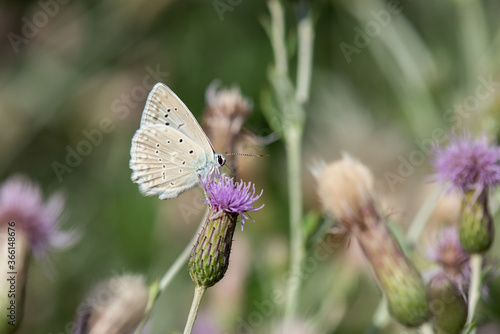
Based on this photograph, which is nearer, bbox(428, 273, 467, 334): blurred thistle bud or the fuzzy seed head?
bbox(428, 273, 467, 334): blurred thistle bud

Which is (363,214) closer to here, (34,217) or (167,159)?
(167,159)

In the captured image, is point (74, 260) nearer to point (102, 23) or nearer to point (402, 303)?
point (102, 23)

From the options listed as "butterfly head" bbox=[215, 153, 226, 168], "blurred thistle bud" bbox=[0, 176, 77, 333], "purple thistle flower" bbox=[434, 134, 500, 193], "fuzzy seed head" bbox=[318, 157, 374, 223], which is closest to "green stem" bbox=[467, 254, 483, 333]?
"purple thistle flower" bbox=[434, 134, 500, 193]

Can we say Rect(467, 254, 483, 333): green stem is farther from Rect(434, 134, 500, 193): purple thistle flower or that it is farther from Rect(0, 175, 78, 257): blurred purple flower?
Rect(0, 175, 78, 257): blurred purple flower

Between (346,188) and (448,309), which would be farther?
(346,188)

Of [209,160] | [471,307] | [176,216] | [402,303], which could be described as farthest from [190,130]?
[176,216]

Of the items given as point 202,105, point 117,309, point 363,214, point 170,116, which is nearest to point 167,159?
point 170,116

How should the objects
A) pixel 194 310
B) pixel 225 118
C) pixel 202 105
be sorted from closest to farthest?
pixel 194 310
pixel 225 118
pixel 202 105

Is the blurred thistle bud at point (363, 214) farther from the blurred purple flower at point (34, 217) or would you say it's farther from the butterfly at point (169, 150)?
the blurred purple flower at point (34, 217)
